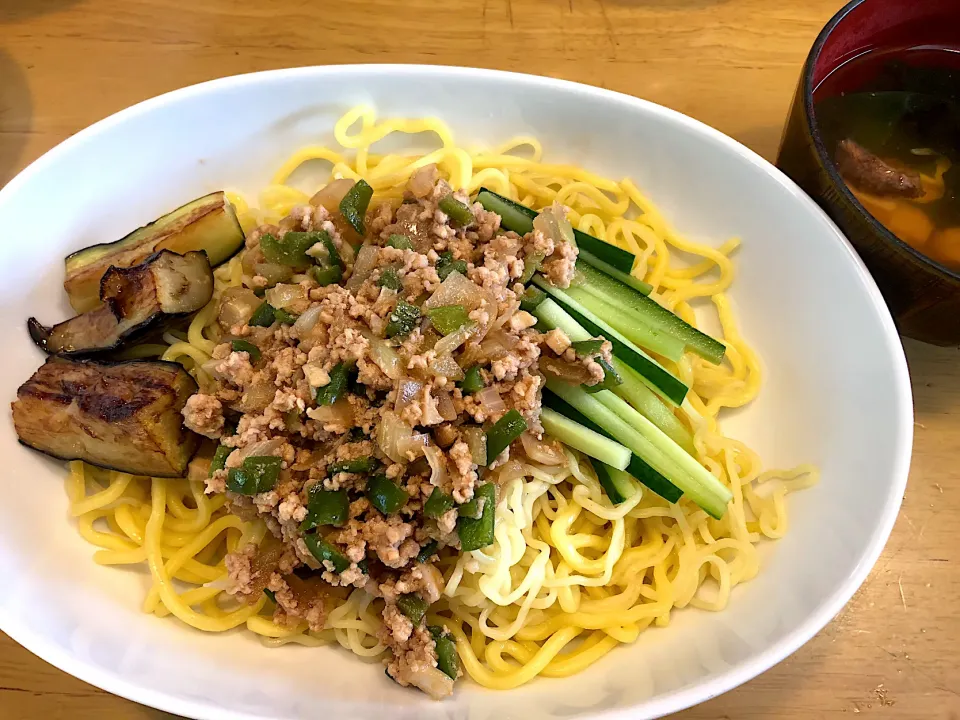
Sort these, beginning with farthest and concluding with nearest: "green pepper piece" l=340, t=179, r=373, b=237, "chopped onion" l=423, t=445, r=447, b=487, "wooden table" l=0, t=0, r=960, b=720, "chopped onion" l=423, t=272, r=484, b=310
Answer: "wooden table" l=0, t=0, r=960, b=720 < "green pepper piece" l=340, t=179, r=373, b=237 < "chopped onion" l=423, t=272, r=484, b=310 < "chopped onion" l=423, t=445, r=447, b=487

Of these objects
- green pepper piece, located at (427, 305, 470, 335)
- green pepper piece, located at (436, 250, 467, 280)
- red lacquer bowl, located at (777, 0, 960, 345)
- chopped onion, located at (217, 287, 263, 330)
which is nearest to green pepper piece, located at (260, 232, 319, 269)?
chopped onion, located at (217, 287, 263, 330)

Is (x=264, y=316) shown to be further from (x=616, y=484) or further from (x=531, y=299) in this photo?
(x=616, y=484)

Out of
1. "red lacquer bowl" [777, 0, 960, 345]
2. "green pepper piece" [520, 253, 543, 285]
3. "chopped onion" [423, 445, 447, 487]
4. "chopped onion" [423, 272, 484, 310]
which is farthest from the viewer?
"green pepper piece" [520, 253, 543, 285]

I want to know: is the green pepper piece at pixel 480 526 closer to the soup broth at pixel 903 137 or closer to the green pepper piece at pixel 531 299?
the green pepper piece at pixel 531 299

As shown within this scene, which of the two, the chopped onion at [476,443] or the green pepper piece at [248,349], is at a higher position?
the green pepper piece at [248,349]

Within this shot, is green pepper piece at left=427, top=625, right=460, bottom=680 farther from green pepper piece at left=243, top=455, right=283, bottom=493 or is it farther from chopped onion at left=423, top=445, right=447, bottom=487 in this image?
green pepper piece at left=243, top=455, right=283, bottom=493

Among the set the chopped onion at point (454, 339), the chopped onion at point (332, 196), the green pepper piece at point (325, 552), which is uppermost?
the chopped onion at point (332, 196)

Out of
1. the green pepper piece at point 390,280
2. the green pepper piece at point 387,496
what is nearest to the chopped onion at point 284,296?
the green pepper piece at point 390,280
